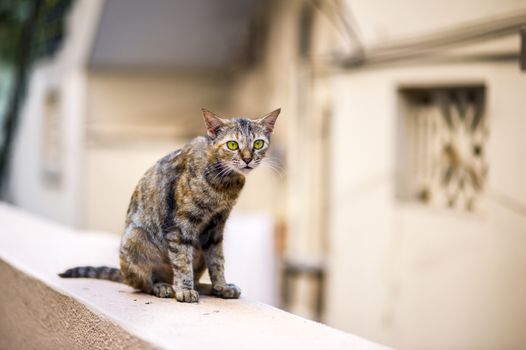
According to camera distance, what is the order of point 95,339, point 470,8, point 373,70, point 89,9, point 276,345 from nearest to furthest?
point 276,345 → point 95,339 → point 470,8 → point 373,70 → point 89,9

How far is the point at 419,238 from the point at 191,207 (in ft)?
11.7

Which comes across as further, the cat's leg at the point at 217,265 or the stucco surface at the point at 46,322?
the cat's leg at the point at 217,265

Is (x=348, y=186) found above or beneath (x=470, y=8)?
beneath

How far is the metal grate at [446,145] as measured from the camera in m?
5.09

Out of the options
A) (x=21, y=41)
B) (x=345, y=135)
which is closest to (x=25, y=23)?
(x=21, y=41)

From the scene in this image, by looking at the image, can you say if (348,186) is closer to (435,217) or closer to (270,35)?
(435,217)

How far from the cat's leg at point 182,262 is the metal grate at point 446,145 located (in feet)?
10.1

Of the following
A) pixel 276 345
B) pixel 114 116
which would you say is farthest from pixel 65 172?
pixel 276 345

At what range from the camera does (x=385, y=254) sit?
5.64m

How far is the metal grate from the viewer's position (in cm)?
509

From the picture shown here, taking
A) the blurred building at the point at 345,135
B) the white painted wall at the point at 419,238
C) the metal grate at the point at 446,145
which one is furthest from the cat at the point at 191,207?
the metal grate at the point at 446,145

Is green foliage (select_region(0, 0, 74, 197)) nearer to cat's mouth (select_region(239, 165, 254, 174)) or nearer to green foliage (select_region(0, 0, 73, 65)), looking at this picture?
green foliage (select_region(0, 0, 73, 65))

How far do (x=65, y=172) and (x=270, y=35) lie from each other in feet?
8.57

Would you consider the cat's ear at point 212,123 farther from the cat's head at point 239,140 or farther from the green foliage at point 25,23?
the green foliage at point 25,23
